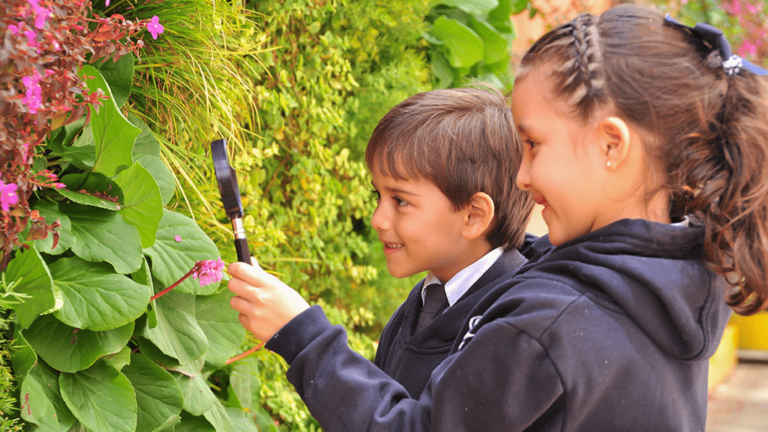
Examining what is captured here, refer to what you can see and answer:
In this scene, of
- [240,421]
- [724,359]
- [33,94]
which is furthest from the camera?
[724,359]

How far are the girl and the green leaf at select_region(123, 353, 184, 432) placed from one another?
48 centimetres

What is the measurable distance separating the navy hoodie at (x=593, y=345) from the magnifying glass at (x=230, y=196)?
30 centimetres

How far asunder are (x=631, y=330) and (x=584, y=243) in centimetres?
12

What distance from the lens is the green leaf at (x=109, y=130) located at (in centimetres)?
105

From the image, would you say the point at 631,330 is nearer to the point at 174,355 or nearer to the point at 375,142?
the point at 375,142

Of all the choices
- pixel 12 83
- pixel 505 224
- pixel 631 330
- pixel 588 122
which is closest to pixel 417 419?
pixel 631 330

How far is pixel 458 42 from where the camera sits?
2.67 m

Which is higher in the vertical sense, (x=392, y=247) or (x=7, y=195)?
(x=7, y=195)

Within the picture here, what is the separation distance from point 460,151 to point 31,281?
763 mm

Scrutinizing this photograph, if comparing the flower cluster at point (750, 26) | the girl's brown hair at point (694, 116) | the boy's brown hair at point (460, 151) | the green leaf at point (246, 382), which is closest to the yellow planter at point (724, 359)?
the flower cluster at point (750, 26)

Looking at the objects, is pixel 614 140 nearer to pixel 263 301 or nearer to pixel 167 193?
pixel 263 301

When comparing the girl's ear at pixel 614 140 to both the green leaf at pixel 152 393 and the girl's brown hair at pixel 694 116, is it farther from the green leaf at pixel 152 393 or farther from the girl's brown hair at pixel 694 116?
the green leaf at pixel 152 393

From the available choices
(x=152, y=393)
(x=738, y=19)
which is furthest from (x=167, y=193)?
(x=738, y=19)

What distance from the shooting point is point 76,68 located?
92 cm
